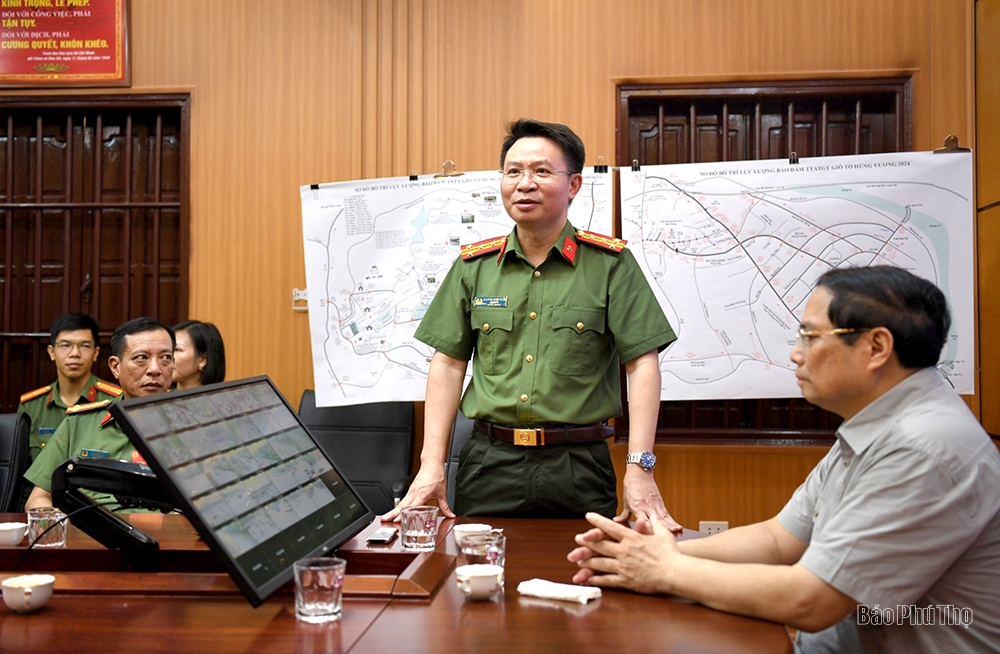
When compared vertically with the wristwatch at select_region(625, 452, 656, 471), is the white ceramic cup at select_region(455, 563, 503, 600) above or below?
below

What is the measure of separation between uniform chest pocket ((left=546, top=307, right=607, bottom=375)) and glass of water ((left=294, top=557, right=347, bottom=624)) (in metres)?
1.06

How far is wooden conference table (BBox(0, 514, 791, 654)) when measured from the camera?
1034 mm

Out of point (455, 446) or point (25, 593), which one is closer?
point (25, 593)

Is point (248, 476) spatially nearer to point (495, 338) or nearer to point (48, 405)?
point (495, 338)

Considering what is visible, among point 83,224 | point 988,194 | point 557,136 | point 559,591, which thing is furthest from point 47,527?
point 988,194

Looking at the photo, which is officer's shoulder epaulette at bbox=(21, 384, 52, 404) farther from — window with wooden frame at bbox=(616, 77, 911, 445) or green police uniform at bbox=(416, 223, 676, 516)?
window with wooden frame at bbox=(616, 77, 911, 445)

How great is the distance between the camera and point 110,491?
1.38 meters

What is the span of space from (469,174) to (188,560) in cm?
230

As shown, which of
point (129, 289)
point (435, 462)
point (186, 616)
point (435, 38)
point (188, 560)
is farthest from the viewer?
point (129, 289)

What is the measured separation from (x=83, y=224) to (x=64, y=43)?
0.83 metres

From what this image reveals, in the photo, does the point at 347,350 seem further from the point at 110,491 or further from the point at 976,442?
the point at 976,442

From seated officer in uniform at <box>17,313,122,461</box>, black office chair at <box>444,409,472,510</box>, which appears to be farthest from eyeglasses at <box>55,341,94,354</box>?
black office chair at <box>444,409,472,510</box>

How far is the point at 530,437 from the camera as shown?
6.79 feet

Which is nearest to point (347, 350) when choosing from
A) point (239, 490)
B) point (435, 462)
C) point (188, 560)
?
point (435, 462)
